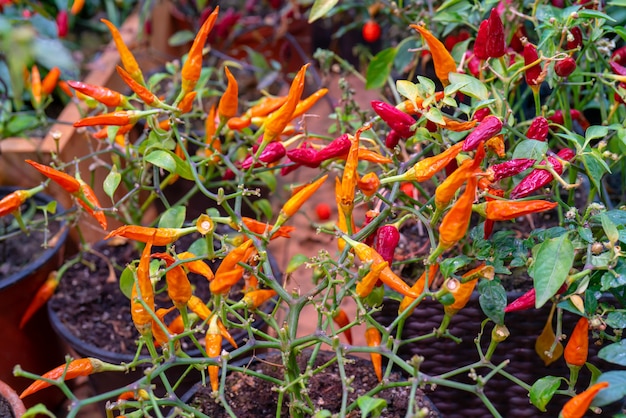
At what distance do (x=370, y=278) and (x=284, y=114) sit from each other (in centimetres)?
26

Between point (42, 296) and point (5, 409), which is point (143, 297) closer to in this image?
point (5, 409)

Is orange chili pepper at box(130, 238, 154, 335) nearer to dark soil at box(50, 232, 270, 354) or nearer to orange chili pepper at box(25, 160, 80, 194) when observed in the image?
orange chili pepper at box(25, 160, 80, 194)

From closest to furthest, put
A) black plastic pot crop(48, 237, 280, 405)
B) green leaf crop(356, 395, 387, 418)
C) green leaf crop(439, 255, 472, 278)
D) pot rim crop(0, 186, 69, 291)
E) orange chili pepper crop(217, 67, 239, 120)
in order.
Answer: green leaf crop(356, 395, 387, 418)
green leaf crop(439, 255, 472, 278)
orange chili pepper crop(217, 67, 239, 120)
black plastic pot crop(48, 237, 280, 405)
pot rim crop(0, 186, 69, 291)

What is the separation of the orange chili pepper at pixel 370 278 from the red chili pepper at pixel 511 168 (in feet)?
0.47

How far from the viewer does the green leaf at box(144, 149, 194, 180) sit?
0.78 m

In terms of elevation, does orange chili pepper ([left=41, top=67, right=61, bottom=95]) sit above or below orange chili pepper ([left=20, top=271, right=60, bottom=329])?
above

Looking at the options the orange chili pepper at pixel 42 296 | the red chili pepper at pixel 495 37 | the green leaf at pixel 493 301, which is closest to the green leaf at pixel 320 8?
the red chili pepper at pixel 495 37

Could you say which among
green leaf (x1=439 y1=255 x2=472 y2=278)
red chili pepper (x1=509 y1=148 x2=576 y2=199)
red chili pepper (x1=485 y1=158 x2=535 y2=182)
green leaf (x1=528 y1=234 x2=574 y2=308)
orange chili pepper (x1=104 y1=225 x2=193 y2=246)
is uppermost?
red chili pepper (x1=485 y1=158 x2=535 y2=182)

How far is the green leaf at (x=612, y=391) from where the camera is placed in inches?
22.9

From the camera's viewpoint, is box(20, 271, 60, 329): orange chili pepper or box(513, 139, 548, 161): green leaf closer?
box(513, 139, 548, 161): green leaf

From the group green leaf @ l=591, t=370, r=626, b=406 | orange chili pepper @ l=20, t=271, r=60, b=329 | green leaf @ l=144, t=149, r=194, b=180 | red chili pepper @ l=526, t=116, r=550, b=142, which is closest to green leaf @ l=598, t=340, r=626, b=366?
green leaf @ l=591, t=370, r=626, b=406

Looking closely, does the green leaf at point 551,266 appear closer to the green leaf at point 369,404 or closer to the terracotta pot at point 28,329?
the green leaf at point 369,404

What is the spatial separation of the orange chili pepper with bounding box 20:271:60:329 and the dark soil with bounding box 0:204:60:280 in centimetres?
9

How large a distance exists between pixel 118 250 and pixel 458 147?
2.58 ft
